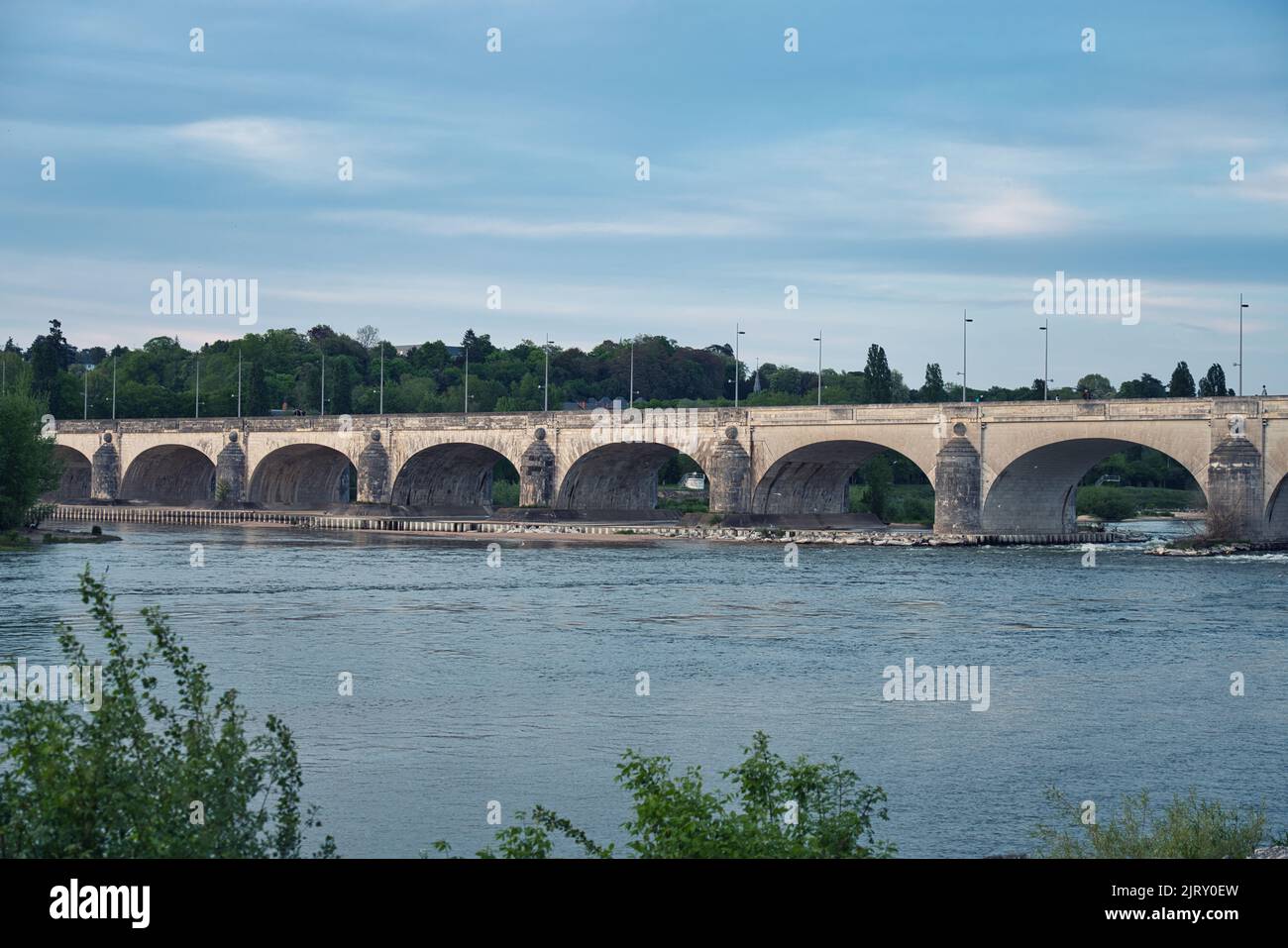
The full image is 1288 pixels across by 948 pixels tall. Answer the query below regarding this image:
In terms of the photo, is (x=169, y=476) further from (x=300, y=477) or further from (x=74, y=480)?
(x=74, y=480)

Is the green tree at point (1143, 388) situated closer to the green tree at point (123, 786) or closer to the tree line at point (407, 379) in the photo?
the tree line at point (407, 379)

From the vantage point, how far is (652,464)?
Answer: 91.1m

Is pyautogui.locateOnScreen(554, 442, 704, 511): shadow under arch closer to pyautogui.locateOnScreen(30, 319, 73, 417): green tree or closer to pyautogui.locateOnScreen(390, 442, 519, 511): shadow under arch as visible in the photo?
pyautogui.locateOnScreen(390, 442, 519, 511): shadow under arch

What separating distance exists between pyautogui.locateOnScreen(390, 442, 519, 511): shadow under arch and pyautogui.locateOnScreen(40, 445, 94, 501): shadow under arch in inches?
1446

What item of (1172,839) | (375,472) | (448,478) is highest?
(375,472)

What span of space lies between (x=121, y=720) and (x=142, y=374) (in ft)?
528

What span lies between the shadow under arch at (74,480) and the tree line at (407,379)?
5.05 meters

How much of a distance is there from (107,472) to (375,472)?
27961mm

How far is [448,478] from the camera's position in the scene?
330 feet

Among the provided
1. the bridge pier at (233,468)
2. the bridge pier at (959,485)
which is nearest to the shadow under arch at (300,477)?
the bridge pier at (233,468)

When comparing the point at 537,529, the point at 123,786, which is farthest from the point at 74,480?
the point at 123,786

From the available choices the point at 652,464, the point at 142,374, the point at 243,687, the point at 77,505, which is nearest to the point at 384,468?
the point at 652,464

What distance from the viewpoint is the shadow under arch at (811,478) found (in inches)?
3049

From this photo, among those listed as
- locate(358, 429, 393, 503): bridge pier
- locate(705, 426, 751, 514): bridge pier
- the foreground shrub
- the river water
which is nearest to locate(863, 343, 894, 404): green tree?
locate(705, 426, 751, 514): bridge pier
